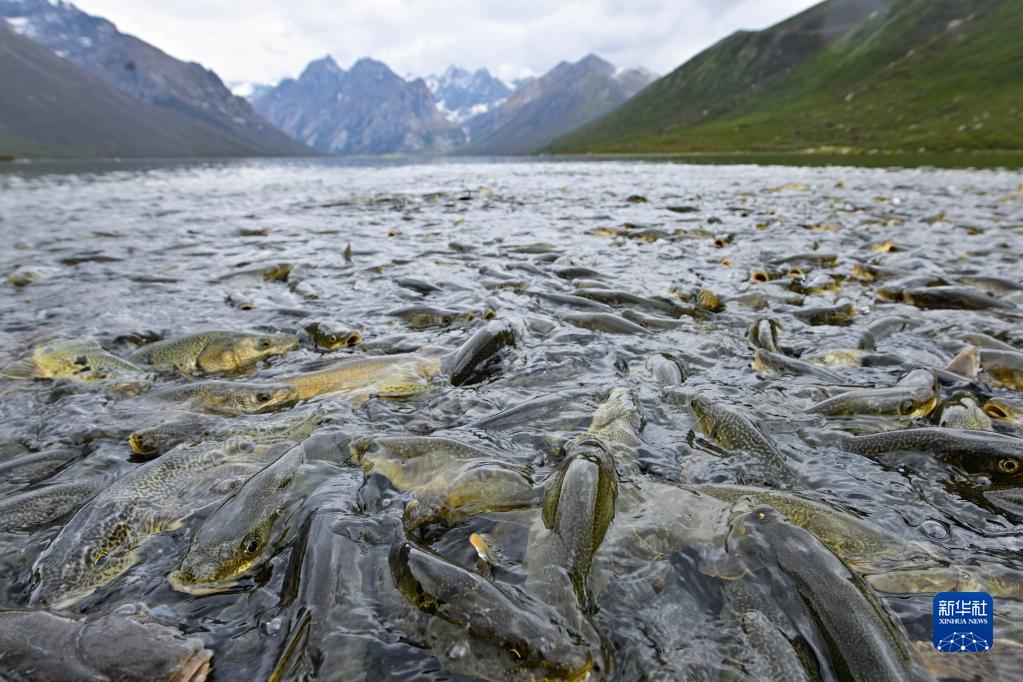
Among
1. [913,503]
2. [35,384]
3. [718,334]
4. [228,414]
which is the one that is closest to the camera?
[913,503]

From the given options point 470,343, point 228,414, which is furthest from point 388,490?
point 470,343

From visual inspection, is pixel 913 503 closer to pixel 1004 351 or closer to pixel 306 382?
pixel 1004 351

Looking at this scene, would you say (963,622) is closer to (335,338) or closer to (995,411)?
(995,411)

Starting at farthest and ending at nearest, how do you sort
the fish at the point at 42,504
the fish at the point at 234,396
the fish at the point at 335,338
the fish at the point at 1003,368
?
the fish at the point at 335,338, the fish at the point at 1003,368, the fish at the point at 234,396, the fish at the point at 42,504

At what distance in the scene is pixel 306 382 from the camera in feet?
17.4

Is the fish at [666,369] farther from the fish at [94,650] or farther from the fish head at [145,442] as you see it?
the fish head at [145,442]

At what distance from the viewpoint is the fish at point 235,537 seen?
285 cm

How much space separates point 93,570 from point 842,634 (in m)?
4.00

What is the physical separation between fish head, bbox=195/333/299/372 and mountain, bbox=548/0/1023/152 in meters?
91.4

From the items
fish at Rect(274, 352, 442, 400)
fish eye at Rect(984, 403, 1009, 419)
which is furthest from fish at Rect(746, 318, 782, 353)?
fish at Rect(274, 352, 442, 400)

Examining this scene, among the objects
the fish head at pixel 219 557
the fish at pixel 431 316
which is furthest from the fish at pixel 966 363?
the fish head at pixel 219 557

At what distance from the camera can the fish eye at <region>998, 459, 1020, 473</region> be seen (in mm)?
3520

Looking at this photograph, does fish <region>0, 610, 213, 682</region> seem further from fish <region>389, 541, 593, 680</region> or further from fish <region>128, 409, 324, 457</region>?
fish <region>128, 409, 324, 457</region>

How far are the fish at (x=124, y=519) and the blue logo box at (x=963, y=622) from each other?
175 inches
